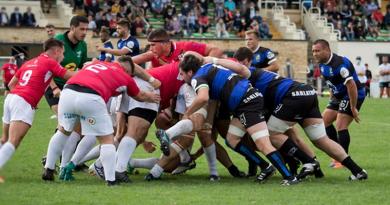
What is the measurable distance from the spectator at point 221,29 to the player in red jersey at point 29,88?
3263cm

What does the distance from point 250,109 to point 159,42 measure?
1.98 meters

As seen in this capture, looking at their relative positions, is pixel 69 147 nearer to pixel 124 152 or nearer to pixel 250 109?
pixel 124 152

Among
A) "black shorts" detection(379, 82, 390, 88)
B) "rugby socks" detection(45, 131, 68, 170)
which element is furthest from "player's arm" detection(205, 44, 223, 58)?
"black shorts" detection(379, 82, 390, 88)

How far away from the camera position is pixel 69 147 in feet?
41.6

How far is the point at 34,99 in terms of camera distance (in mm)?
12117

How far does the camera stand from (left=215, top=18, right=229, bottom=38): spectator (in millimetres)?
44844

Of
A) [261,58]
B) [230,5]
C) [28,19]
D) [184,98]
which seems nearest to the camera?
[184,98]

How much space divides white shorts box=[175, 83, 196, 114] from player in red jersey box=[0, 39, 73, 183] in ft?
5.09

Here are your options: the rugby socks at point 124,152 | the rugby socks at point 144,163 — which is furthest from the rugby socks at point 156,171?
the rugby socks at point 124,152

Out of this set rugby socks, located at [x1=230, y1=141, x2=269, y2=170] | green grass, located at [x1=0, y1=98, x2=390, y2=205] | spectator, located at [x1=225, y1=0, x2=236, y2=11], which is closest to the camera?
green grass, located at [x1=0, y1=98, x2=390, y2=205]

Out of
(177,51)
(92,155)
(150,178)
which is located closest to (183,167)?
(150,178)

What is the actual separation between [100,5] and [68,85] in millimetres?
33360

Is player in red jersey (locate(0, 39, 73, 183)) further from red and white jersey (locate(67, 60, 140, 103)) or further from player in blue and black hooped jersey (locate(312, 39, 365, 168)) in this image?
player in blue and black hooped jersey (locate(312, 39, 365, 168))

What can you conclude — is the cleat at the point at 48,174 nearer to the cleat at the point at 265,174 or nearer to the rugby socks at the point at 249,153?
the rugby socks at the point at 249,153
